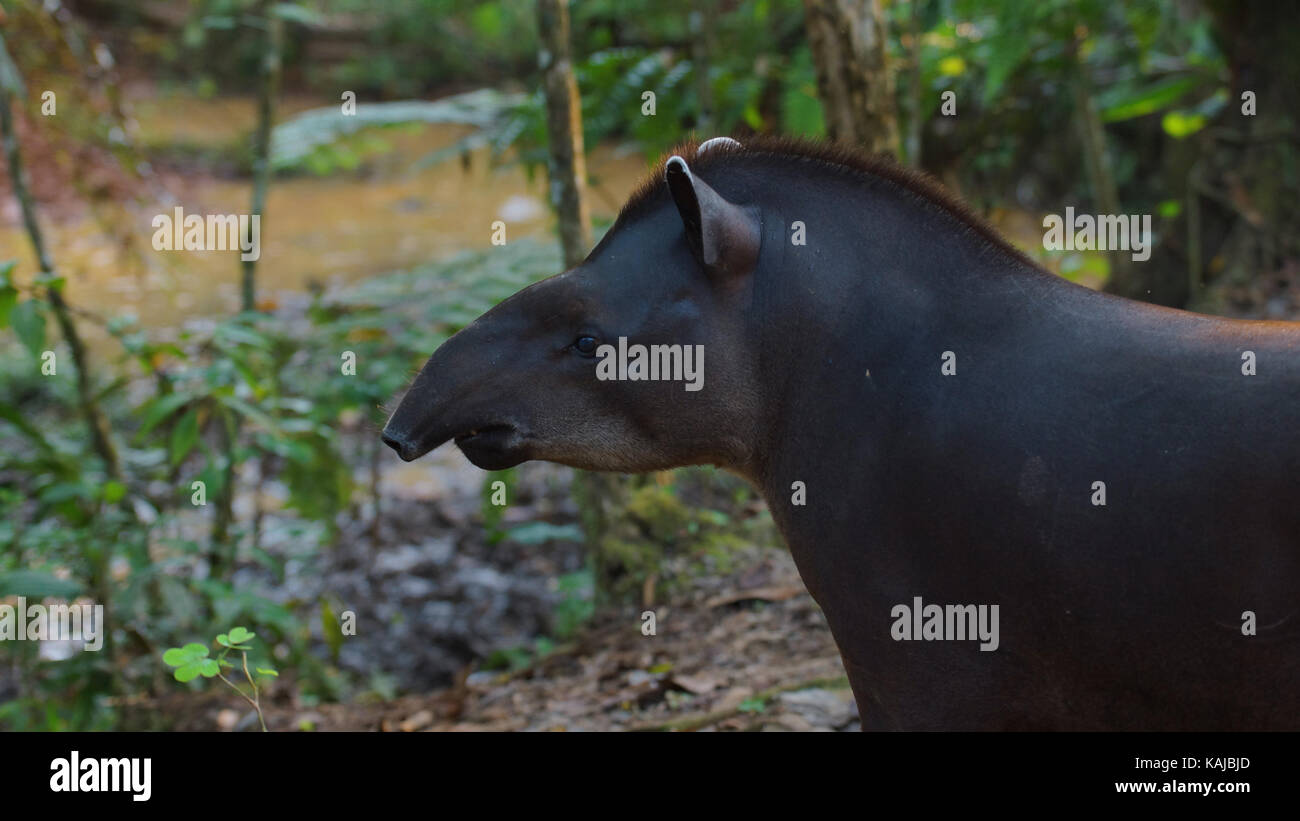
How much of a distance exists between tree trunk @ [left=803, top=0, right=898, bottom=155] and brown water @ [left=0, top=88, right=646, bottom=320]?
5.74 m

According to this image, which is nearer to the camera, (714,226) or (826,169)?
(714,226)

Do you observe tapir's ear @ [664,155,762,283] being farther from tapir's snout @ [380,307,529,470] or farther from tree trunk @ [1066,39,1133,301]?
tree trunk @ [1066,39,1133,301]

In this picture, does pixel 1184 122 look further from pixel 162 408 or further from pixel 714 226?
pixel 162 408

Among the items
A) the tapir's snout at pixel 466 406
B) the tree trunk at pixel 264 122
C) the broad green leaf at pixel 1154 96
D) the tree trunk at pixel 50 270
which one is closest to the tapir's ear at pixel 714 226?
the tapir's snout at pixel 466 406

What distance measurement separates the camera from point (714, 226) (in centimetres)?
311

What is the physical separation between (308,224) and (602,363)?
44.7 ft

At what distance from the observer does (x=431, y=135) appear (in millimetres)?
19453

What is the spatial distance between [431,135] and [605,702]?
15.9 meters

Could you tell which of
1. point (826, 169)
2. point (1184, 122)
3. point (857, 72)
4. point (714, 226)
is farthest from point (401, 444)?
point (1184, 122)

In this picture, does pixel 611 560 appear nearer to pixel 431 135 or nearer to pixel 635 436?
pixel 635 436

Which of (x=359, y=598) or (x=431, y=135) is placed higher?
(x=431, y=135)

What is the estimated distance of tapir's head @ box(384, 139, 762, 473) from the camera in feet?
10.5

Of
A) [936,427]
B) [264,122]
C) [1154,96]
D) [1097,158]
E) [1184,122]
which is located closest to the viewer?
[936,427]
